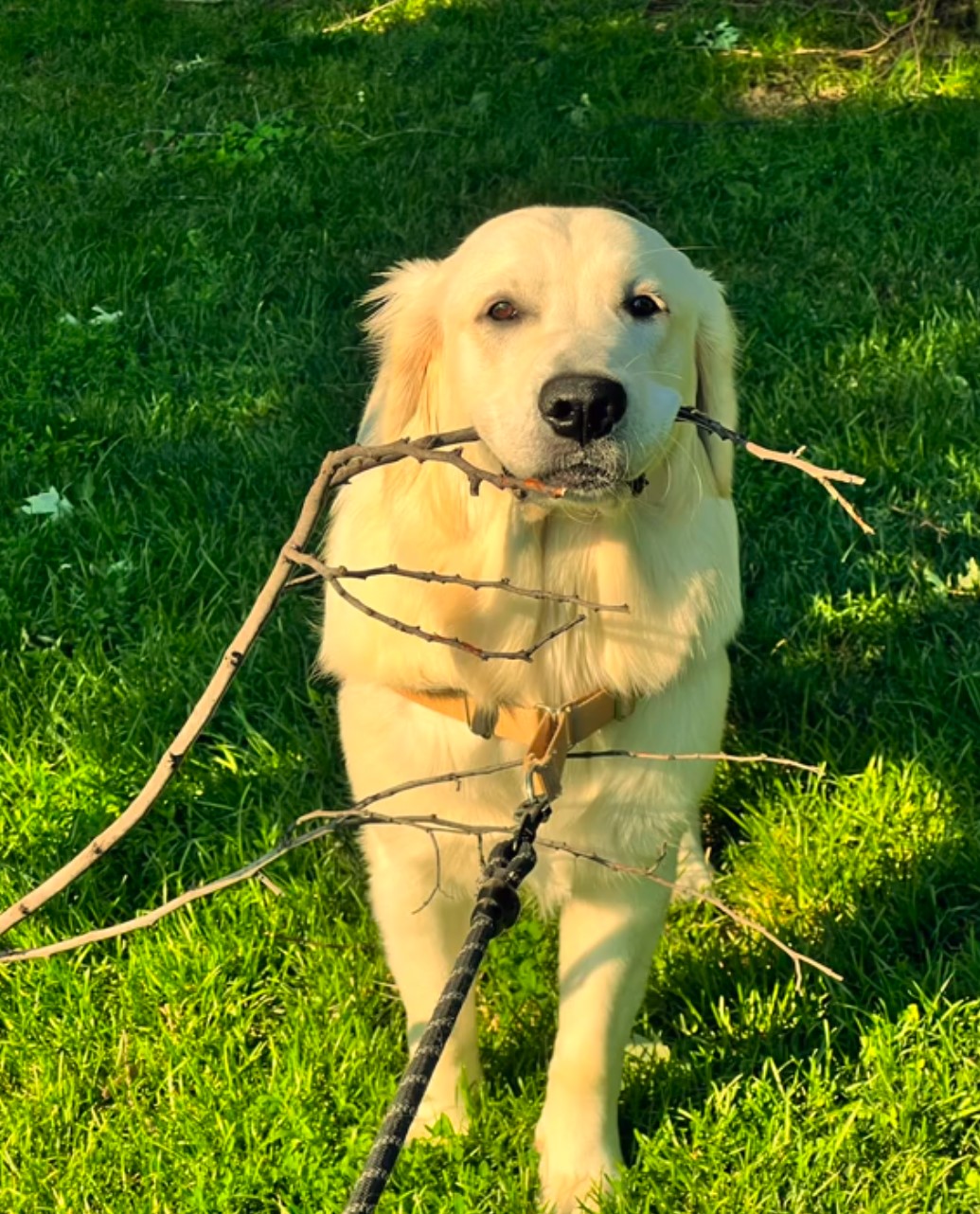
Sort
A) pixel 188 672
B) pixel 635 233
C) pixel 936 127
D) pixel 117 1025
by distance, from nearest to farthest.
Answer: pixel 635 233 → pixel 117 1025 → pixel 188 672 → pixel 936 127

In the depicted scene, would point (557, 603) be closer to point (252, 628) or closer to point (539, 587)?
point (539, 587)

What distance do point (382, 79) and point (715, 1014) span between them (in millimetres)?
5029

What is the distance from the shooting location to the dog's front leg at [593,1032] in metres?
2.19

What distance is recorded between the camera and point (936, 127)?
17.8 feet

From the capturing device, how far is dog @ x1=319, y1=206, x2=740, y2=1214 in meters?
1.98

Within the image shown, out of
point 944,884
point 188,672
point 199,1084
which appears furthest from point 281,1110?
point 944,884

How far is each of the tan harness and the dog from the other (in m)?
0.02

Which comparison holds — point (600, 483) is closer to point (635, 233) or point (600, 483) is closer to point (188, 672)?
point (635, 233)

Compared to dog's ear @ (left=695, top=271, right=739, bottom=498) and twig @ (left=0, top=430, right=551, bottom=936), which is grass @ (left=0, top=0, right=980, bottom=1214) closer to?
dog's ear @ (left=695, top=271, right=739, bottom=498)

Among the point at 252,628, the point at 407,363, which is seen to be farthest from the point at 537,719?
the point at 252,628

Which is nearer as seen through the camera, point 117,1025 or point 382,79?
point 117,1025

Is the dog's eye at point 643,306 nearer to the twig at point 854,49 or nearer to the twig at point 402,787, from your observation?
the twig at point 402,787

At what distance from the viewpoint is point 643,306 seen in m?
2.03

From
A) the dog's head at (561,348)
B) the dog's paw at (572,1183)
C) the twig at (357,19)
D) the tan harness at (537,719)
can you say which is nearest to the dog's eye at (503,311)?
the dog's head at (561,348)
